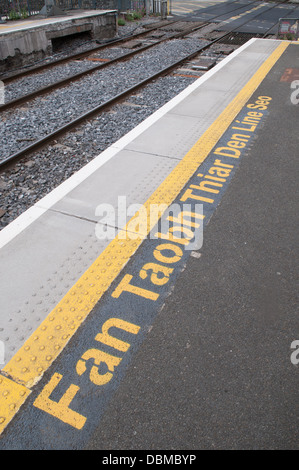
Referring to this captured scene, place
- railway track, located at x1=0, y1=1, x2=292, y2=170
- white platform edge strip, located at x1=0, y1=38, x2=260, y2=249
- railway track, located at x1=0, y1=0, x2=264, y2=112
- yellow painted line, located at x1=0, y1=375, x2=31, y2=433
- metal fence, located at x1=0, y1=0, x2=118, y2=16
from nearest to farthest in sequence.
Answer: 1. yellow painted line, located at x1=0, y1=375, x2=31, y2=433
2. white platform edge strip, located at x1=0, y1=38, x2=260, y2=249
3. railway track, located at x1=0, y1=1, x2=292, y2=170
4. railway track, located at x1=0, y1=0, x2=264, y2=112
5. metal fence, located at x1=0, y1=0, x2=118, y2=16

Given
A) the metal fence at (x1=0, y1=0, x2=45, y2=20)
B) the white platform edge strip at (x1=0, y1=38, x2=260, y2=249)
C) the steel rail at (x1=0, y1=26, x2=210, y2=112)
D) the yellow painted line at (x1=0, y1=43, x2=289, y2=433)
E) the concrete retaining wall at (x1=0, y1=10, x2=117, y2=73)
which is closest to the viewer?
the yellow painted line at (x1=0, y1=43, x2=289, y2=433)

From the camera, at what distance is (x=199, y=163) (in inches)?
197

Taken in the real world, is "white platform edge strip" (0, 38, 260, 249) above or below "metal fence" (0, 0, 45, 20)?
below

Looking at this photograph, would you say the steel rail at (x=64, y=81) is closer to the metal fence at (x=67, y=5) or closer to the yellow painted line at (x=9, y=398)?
the metal fence at (x=67, y=5)

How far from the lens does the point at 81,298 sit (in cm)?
297

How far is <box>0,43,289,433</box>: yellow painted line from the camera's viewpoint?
2463 mm

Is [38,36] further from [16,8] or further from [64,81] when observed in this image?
[16,8]

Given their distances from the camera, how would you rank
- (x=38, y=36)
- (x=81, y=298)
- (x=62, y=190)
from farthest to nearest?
(x=38, y=36) → (x=62, y=190) → (x=81, y=298)

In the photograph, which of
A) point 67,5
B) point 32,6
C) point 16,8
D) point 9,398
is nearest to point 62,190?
point 9,398

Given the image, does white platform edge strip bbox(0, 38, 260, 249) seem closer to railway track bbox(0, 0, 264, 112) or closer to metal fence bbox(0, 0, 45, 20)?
railway track bbox(0, 0, 264, 112)

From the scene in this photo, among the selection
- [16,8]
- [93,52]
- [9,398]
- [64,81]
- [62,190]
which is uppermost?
[16,8]

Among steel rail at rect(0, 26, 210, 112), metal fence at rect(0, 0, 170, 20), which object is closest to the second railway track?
steel rail at rect(0, 26, 210, 112)

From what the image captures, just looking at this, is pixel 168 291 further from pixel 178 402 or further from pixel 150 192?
pixel 150 192
